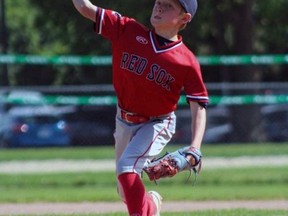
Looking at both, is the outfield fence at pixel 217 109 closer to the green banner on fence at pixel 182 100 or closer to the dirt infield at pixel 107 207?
the green banner on fence at pixel 182 100

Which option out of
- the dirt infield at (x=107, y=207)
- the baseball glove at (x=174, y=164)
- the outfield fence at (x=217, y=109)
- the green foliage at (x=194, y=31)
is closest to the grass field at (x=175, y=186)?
the dirt infield at (x=107, y=207)

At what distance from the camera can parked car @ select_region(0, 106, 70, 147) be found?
66.1 ft

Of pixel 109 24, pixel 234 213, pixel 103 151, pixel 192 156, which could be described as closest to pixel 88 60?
pixel 103 151

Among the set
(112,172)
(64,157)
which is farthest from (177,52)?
(64,157)

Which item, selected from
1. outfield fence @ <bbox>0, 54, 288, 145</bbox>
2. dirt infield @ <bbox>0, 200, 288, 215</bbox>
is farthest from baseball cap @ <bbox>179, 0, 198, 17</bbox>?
outfield fence @ <bbox>0, 54, 288, 145</bbox>

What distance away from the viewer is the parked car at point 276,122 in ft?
66.6

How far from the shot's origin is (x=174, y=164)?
22.2 feet

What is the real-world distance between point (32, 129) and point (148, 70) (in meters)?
13.6

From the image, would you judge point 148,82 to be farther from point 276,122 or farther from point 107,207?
point 276,122

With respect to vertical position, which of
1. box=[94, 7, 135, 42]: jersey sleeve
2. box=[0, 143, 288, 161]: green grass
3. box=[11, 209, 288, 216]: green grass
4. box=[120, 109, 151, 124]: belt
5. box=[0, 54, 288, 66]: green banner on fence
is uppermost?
box=[94, 7, 135, 42]: jersey sleeve

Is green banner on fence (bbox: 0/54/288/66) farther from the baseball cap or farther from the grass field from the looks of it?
the baseball cap

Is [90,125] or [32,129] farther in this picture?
[32,129]

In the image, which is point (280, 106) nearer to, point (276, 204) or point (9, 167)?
point (9, 167)

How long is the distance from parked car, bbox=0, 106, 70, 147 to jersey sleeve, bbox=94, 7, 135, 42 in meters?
12.7
